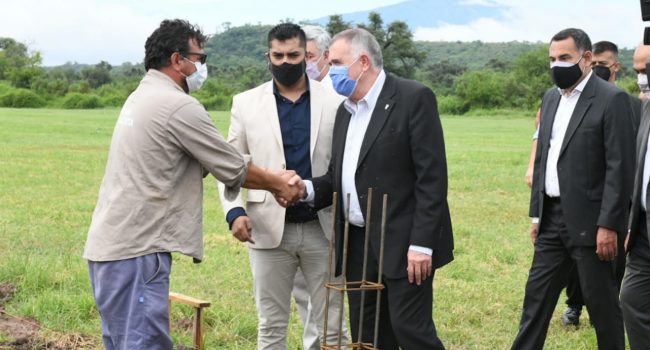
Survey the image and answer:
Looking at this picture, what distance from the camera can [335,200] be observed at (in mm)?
5051

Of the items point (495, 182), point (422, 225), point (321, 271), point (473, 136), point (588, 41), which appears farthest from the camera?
point (473, 136)

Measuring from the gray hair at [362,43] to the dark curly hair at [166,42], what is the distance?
0.83 m

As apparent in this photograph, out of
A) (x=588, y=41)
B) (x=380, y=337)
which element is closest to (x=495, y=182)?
(x=588, y=41)

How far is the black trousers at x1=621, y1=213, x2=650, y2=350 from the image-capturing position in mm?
5484

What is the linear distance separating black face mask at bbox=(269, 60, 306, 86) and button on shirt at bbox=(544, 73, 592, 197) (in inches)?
68.2

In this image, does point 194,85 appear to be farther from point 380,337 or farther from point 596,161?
point 596,161

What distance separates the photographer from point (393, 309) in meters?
5.07

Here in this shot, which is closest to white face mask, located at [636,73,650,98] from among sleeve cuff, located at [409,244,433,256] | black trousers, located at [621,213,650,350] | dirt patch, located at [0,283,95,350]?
black trousers, located at [621,213,650,350]

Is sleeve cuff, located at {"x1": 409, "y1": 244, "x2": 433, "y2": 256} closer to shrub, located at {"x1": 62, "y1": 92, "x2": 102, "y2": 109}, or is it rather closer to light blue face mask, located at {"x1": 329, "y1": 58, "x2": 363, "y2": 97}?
light blue face mask, located at {"x1": 329, "y1": 58, "x2": 363, "y2": 97}

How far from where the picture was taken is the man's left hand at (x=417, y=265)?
495 centimetres

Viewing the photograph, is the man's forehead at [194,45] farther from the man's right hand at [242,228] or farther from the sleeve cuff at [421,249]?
the sleeve cuff at [421,249]

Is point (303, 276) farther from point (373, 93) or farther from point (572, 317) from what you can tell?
point (572, 317)

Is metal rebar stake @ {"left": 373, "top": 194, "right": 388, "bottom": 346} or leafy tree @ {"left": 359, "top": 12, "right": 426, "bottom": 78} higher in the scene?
leafy tree @ {"left": 359, "top": 12, "right": 426, "bottom": 78}

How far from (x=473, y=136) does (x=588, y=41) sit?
Answer: 27.5 meters
